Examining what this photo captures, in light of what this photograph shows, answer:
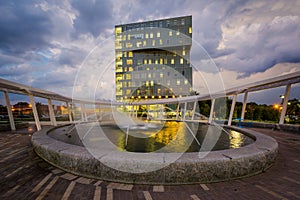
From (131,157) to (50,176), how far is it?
245 cm

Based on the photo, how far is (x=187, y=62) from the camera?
63.8 m

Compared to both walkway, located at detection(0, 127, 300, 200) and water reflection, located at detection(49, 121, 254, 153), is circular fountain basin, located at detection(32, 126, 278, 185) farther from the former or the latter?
water reflection, located at detection(49, 121, 254, 153)

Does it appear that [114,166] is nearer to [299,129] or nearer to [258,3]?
[299,129]

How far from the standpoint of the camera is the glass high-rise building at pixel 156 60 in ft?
201

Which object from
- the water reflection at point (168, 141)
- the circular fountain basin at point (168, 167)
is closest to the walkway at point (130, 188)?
the circular fountain basin at point (168, 167)

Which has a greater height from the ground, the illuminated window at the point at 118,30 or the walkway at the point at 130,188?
the illuminated window at the point at 118,30

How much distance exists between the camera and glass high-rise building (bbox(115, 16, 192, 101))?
61406 mm

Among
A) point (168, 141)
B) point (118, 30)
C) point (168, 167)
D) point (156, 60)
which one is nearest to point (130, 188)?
point (168, 167)

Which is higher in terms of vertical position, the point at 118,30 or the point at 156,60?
the point at 118,30

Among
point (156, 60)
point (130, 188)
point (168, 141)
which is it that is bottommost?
point (168, 141)

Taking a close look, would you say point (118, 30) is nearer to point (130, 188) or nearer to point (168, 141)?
point (168, 141)

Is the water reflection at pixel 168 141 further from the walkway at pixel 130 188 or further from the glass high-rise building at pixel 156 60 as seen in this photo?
the glass high-rise building at pixel 156 60

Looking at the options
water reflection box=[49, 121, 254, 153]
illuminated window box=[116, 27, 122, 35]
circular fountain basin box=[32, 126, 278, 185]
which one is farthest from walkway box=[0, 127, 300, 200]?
illuminated window box=[116, 27, 122, 35]

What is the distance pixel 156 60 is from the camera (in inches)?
2571
